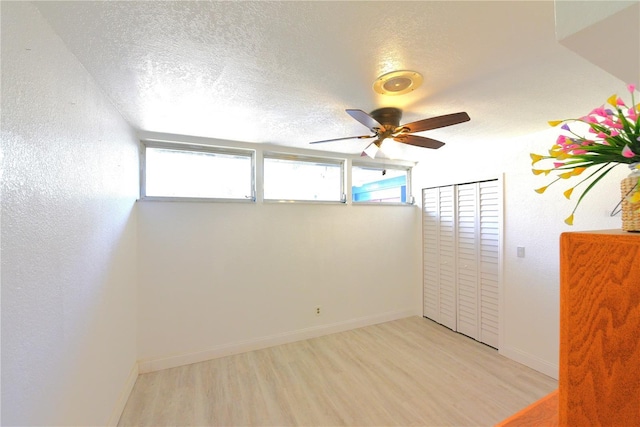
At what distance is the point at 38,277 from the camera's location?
104 cm

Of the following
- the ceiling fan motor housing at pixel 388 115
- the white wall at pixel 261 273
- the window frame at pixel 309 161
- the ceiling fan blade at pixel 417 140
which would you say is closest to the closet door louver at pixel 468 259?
the white wall at pixel 261 273

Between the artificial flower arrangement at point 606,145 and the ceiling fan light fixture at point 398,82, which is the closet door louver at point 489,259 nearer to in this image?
the ceiling fan light fixture at point 398,82

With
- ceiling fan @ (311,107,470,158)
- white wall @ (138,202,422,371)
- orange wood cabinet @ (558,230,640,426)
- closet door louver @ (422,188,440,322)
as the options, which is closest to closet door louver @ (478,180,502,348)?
closet door louver @ (422,188,440,322)

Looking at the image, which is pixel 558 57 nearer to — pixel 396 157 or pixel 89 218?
pixel 396 157

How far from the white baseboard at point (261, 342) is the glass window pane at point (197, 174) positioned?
5.34 ft

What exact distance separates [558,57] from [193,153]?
9.85 feet

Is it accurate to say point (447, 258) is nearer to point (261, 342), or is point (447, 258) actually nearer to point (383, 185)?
point (383, 185)

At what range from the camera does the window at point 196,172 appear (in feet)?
8.54

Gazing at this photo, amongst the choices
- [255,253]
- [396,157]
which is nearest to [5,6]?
[255,253]

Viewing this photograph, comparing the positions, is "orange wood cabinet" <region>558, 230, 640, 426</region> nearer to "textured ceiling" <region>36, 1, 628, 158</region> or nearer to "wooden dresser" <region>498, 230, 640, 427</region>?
"wooden dresser" <region>498, 230, 640, 427</region>

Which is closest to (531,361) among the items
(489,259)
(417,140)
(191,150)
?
(489,259)

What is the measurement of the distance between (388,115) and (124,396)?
301cm

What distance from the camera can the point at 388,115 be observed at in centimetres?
195

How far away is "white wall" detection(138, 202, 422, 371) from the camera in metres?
2.49
